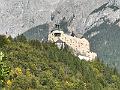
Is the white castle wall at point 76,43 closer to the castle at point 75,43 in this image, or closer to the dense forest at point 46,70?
the castle at point 75,43

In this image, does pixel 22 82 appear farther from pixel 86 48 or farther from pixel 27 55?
pixel 86 48

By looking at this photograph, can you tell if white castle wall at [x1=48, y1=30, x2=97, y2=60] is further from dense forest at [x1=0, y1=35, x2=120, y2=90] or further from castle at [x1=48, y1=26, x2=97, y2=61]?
dense forest at [x1=0, y1=35, x2=120, y2=90]

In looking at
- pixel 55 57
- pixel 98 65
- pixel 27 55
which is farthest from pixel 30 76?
pixel 98 65

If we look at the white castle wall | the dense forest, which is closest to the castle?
the white castle wall

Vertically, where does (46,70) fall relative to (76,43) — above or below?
below

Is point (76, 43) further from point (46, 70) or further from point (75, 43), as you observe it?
point (46, 70)

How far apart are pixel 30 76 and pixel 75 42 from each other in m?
79.6

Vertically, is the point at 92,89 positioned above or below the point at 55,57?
below

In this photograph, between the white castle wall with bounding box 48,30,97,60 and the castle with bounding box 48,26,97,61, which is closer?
the castle with bounding box 48,26,97,61

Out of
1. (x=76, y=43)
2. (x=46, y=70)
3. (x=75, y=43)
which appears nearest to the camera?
(x=46, y=70)

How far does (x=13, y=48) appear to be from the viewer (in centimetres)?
12769

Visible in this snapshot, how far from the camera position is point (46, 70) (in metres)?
123

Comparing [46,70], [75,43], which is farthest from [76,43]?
[46,70]

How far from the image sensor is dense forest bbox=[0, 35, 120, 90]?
110 metres
